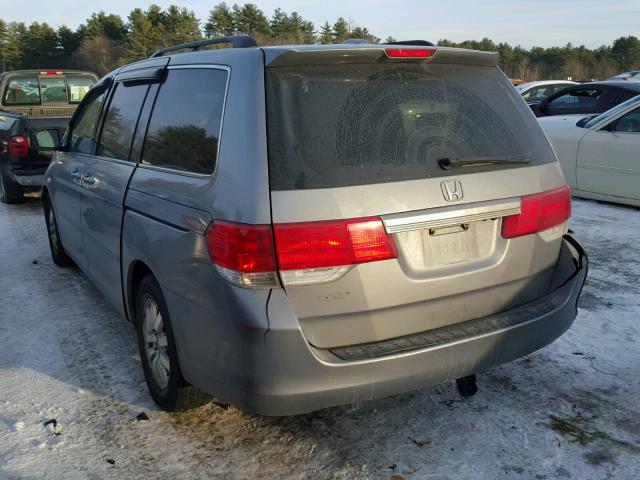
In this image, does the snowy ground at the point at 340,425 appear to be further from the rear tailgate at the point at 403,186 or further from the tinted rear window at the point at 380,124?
the tinted rear window at the point at 380,124

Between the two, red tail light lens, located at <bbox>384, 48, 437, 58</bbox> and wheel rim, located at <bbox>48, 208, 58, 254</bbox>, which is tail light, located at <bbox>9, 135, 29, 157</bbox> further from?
red tail light lens, located at <bbox>384, 48, 437, 58</bbox>

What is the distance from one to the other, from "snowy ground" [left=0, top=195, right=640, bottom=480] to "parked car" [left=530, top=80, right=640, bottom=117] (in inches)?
313

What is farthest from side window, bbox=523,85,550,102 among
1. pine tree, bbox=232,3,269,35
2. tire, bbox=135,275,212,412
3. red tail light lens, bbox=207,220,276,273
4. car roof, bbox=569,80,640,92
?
pine tree, bbox=232,3,269,35

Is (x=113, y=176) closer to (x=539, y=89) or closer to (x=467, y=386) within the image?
(x=467, y=386)

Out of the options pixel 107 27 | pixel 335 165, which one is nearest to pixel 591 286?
pixel 335 165

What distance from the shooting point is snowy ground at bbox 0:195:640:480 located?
2.75 metres

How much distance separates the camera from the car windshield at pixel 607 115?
7.56m

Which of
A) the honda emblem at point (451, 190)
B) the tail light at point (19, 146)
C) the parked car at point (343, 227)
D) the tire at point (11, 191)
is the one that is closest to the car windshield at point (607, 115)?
the parked car at point (343, 227)

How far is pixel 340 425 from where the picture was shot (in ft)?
10.2

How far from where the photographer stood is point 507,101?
3.05 meters

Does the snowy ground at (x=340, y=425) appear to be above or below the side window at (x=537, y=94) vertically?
below

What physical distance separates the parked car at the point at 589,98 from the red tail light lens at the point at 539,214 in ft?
28.3

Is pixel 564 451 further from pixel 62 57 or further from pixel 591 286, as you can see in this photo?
pixel 62 57

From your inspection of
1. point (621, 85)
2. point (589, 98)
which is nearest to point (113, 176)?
point (621, 85)
